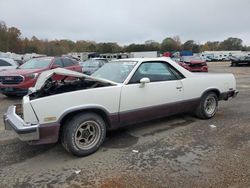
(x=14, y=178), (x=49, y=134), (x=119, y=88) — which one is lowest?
(x=14, y=178)

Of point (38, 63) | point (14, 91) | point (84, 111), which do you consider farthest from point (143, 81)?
point (38, 63)

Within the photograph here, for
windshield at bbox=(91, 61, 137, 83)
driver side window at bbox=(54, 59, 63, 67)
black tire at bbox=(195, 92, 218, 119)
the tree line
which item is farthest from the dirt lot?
the tree line

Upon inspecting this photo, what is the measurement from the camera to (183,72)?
5766 millimetres

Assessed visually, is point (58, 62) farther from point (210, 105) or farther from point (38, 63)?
point (210, 105)

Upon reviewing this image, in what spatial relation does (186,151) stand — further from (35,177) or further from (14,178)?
(14,178)

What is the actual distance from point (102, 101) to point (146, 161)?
3.92 ft

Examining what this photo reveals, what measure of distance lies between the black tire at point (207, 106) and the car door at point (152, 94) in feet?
2.61

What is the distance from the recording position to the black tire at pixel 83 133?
13.4ft

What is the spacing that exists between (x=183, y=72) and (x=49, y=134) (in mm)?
3225

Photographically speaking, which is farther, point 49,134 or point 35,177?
point 49,134

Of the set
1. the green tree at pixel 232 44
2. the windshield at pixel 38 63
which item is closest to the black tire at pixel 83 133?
the windshield at pixel 38 63

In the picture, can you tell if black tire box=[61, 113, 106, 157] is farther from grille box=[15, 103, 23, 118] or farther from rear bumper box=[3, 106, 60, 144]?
grille box=[15, 103, 23, 118]

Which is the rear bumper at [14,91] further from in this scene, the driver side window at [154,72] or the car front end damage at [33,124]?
the driver side window at [154,72]

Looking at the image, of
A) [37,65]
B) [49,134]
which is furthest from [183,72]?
[37,65]
